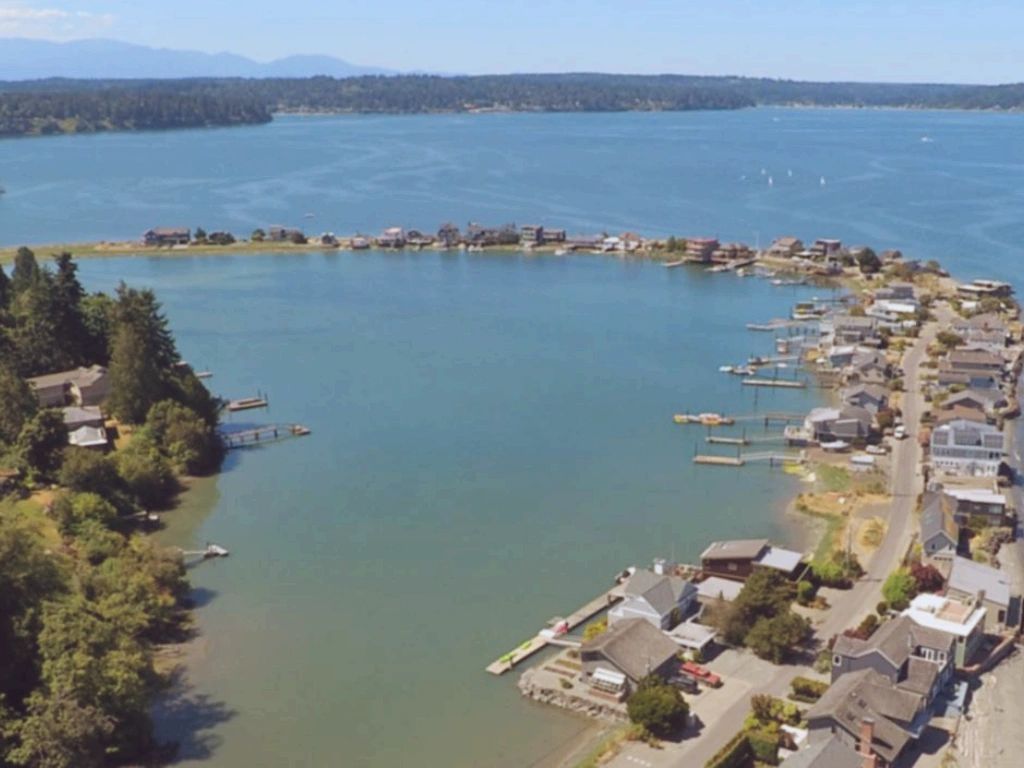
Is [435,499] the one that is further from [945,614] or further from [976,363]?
[976,363]

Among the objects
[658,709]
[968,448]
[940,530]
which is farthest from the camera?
[968,448]

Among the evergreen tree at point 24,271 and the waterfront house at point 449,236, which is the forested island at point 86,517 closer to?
the evergreen tree at point 24,271

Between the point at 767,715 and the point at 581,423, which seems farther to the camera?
the point at 581,423

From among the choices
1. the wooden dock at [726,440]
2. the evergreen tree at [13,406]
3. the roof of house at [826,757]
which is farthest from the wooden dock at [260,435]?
the roof of house at [826,757]

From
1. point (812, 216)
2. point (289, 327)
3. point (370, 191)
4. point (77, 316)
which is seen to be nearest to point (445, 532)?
point (77, 316)

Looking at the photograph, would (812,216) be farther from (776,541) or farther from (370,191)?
(776,541)

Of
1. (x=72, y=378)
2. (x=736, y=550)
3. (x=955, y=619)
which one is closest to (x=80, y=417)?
(x=72, y=378)
